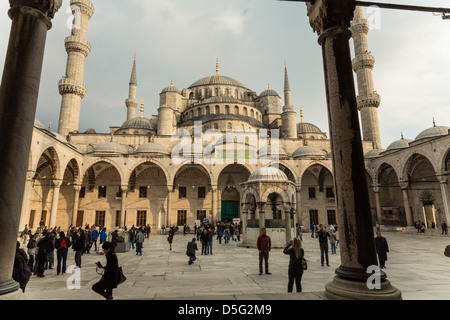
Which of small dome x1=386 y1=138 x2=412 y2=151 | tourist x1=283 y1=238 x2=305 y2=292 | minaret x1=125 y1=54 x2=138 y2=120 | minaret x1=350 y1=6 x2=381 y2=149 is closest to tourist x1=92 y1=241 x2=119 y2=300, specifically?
tourist x1=283 y1=238 x2=305 y2=292

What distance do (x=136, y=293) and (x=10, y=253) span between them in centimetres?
247

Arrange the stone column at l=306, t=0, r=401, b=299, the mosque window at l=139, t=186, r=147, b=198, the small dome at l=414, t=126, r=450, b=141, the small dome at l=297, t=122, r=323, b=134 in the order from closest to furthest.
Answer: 1. the stone column at l=306, t=0, r=401, b=299
2. the small dome at l=414, t=126, r=450, b=141
3. the mosque window at l=139, t=186, r=147, b=198
4. the small dome at l=297, t=122, r=323, b=134

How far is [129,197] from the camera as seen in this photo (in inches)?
988

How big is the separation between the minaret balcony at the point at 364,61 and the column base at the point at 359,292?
30028 mm

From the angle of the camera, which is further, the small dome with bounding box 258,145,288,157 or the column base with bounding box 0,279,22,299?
the small dome with bounding box 258,145,288,157

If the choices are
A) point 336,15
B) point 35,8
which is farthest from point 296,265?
point 35,8

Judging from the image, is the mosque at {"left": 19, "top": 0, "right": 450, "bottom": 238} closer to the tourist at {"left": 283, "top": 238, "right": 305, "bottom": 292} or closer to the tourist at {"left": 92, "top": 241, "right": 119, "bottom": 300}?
the tourist at {"left": 283, "top": 238, "right": 305, "bottom": 292}

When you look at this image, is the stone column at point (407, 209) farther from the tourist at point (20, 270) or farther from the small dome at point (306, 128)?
the tourist at point (20, 270)

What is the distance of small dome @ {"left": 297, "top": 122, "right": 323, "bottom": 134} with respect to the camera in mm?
35391

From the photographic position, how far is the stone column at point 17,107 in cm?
298

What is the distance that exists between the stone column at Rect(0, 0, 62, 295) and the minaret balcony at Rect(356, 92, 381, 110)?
3004cm

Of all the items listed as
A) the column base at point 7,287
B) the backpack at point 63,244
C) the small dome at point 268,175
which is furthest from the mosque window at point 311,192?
the column base at point 7,287
